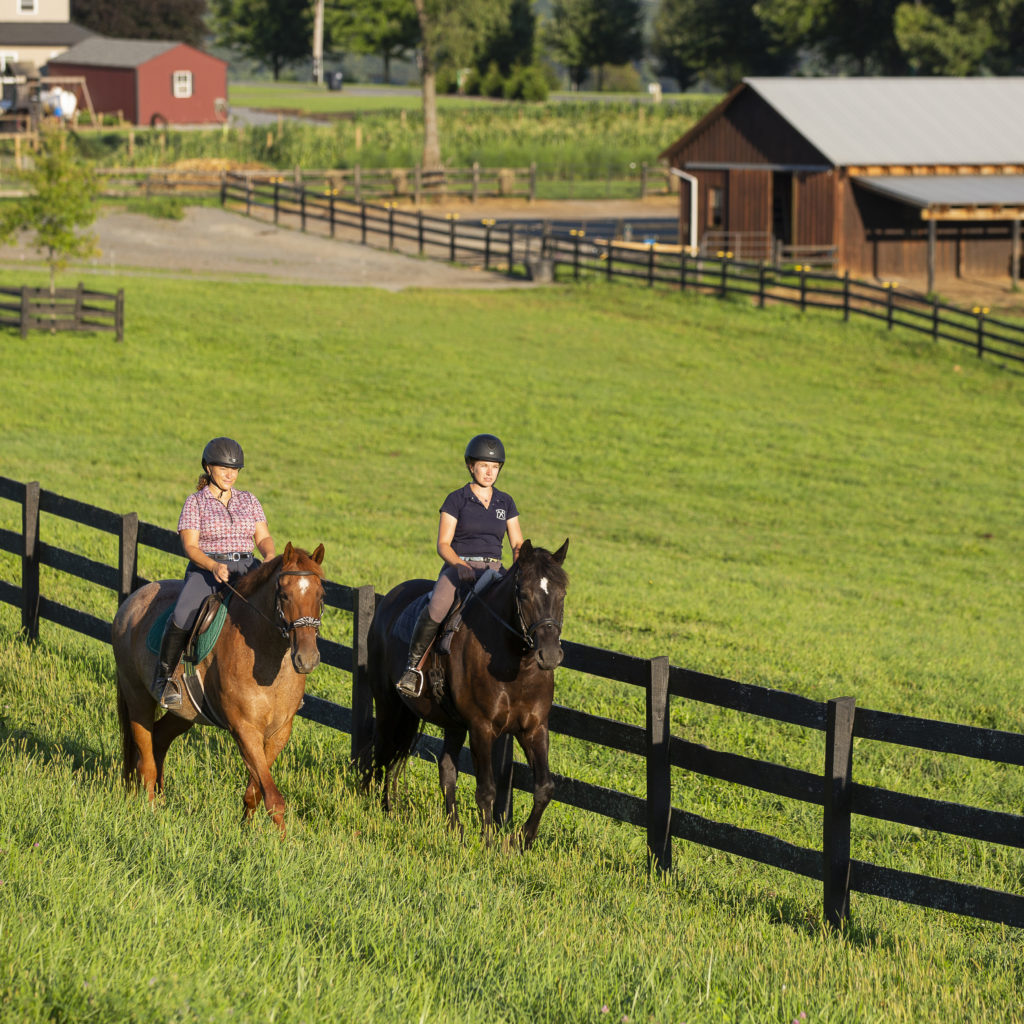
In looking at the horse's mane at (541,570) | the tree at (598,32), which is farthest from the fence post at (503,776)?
the tree at (598,32)

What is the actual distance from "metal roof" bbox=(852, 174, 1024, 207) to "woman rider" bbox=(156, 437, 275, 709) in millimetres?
41991

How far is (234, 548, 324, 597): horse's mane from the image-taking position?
7.70 m

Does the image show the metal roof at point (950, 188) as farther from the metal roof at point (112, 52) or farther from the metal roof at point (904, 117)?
the metal roof at point (112, 52)

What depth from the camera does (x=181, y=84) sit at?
92750mm

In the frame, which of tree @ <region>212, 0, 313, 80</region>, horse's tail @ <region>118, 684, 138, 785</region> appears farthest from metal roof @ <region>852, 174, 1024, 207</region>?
tree @ <region>212, 0, 313, 80</region>

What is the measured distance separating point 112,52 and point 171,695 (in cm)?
9332

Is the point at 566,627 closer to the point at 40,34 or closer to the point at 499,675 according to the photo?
the point at 499,675

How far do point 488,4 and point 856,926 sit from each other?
65.5m

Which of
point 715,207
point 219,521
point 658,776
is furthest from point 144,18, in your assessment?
point 658,776

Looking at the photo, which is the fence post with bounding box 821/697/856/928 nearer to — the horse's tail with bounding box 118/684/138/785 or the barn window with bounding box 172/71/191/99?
the horse's tail with bounding box 118/684/138/785

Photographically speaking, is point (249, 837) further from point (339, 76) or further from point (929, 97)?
point (339, 76)

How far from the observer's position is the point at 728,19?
10419 centimetres

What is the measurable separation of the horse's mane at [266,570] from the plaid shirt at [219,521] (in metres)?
0.35

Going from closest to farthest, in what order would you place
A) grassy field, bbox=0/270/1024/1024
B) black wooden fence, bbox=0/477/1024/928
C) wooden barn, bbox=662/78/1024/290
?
grassy field, bbox=0/270/1024/1024
black wooden fence, bbox=0/477/1024/928
wooden barn, bbox=662/78/1024/290
